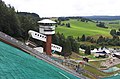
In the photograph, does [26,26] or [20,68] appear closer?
[20,68]

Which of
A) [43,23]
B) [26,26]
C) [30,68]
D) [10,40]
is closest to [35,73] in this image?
[30,68]

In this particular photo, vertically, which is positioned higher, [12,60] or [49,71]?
[12,60]

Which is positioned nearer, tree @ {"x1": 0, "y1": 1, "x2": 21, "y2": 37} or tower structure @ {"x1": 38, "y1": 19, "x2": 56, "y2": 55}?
tower structure @ {"x1": 38, "y1": 19, "x2": 56, "y2": 55}

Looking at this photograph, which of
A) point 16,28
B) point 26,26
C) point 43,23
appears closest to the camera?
point 43,23

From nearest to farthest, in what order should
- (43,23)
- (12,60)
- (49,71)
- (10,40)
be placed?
(12,60) < (49,71) < (10,40) < (43,23)

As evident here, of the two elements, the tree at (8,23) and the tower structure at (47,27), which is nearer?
the tower structure at (47,27)

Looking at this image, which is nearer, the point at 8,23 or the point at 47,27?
the point at 47,27

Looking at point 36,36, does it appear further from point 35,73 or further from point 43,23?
point 35,73

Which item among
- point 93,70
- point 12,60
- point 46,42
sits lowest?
point 93,70

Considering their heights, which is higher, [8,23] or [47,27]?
[47,27]
